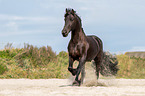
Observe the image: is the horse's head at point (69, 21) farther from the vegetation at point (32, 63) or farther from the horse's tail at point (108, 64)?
the vegetation at point (32, 63)

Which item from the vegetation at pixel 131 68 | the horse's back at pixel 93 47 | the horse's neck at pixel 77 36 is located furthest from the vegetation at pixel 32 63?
the horse's neck at pixel 77 36

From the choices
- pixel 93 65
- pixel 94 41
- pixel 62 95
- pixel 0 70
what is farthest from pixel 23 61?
pixel 62 95

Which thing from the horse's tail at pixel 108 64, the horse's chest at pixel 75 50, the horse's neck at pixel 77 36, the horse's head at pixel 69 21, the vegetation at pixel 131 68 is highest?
the horse's head at pixel 69 21

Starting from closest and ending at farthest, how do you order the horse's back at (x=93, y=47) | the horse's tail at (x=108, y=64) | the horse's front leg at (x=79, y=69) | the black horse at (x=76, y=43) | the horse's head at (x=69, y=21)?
1. the horse's head at (x=69, y=21)
2. the black horse at (x=76, y=43)
3. the horse's front leg at (x=79, y=69)
4. the horse's back at (x=93, y=47)
5. the horse's tail at (x=108, y=64)

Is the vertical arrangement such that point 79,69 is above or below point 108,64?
above

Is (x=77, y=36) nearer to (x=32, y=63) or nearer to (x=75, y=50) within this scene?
(x=75, y=50)

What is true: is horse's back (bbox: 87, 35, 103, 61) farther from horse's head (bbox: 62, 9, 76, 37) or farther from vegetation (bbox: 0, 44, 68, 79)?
vegetation (bbox: 0, 44, 68, 79)

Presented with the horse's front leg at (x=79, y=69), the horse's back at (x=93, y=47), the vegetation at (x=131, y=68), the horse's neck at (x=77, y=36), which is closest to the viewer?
the horse's front leg at (x=79, y=69)

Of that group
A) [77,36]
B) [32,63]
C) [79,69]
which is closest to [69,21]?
[77,36]

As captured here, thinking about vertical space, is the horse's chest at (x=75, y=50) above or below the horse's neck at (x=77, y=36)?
below

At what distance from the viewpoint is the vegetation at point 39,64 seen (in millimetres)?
14750

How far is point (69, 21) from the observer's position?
27.0ft

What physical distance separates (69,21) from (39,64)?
862cm

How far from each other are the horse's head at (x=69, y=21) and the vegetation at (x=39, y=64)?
6.83 m
